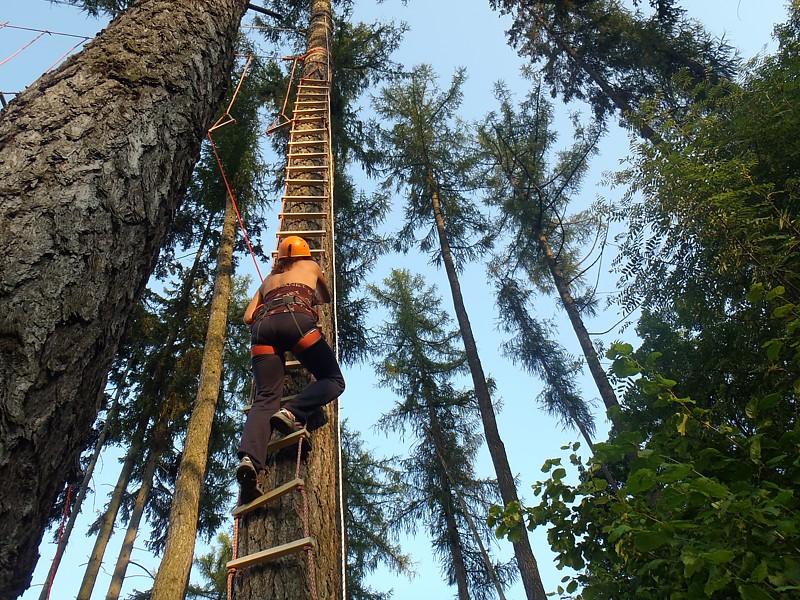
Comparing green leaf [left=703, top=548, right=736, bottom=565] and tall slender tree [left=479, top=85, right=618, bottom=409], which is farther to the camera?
tall slender tree [left=479, top=85, right=618, bottom=409]

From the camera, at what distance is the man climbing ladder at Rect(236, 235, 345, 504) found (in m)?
3.11

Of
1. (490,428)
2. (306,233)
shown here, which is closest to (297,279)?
(306,233)

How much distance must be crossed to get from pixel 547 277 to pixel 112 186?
14.5m

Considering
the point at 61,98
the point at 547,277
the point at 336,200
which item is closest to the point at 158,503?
the point at 336,200

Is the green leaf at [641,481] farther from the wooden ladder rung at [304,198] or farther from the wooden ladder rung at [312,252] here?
the wooden ladder rung at [304,198]

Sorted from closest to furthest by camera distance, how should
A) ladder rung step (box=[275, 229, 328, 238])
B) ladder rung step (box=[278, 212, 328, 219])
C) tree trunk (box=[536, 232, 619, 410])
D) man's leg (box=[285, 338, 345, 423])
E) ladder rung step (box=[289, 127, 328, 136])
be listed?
man's leg (box=[285, 338, 345, 423]) → ladder rung step (box=[275, 229, 328, 238]) → ladder rung step (box=[278, 212, 328, 219]) → ladder rung step (box=[289, 127, 328, 136]) → tree trunk (box=[536, 232, 619, 410])

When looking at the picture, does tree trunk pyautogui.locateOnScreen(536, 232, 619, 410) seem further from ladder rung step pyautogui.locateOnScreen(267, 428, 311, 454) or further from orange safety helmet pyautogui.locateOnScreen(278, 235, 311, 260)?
ladder rung step pyautogui.locateOnScreen(267, 428, 311, 454)

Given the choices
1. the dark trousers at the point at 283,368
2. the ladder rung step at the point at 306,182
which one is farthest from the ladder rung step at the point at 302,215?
the dark trousers at the point at 283,368

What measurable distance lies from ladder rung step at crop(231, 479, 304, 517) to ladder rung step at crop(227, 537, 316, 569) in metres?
0.29

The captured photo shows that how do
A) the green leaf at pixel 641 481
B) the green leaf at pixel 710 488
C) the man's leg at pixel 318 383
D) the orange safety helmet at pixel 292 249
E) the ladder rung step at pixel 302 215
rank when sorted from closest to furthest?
the green leaf at pixel 710 488 < the green leaf at pixel 641 481 < the man's leg at pixel 318 383 < the orange safety helmet at pixel 292 249 < the ladder rung step at pixel 302 215

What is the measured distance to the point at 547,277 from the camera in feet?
49.5

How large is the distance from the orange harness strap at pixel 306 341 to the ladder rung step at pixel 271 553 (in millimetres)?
1238

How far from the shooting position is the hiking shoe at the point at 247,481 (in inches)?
114

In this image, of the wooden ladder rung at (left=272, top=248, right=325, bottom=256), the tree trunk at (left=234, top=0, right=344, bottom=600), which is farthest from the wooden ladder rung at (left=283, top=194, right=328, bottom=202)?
the tree trunk at (left=234, top=0, right=344, bottom=600)
